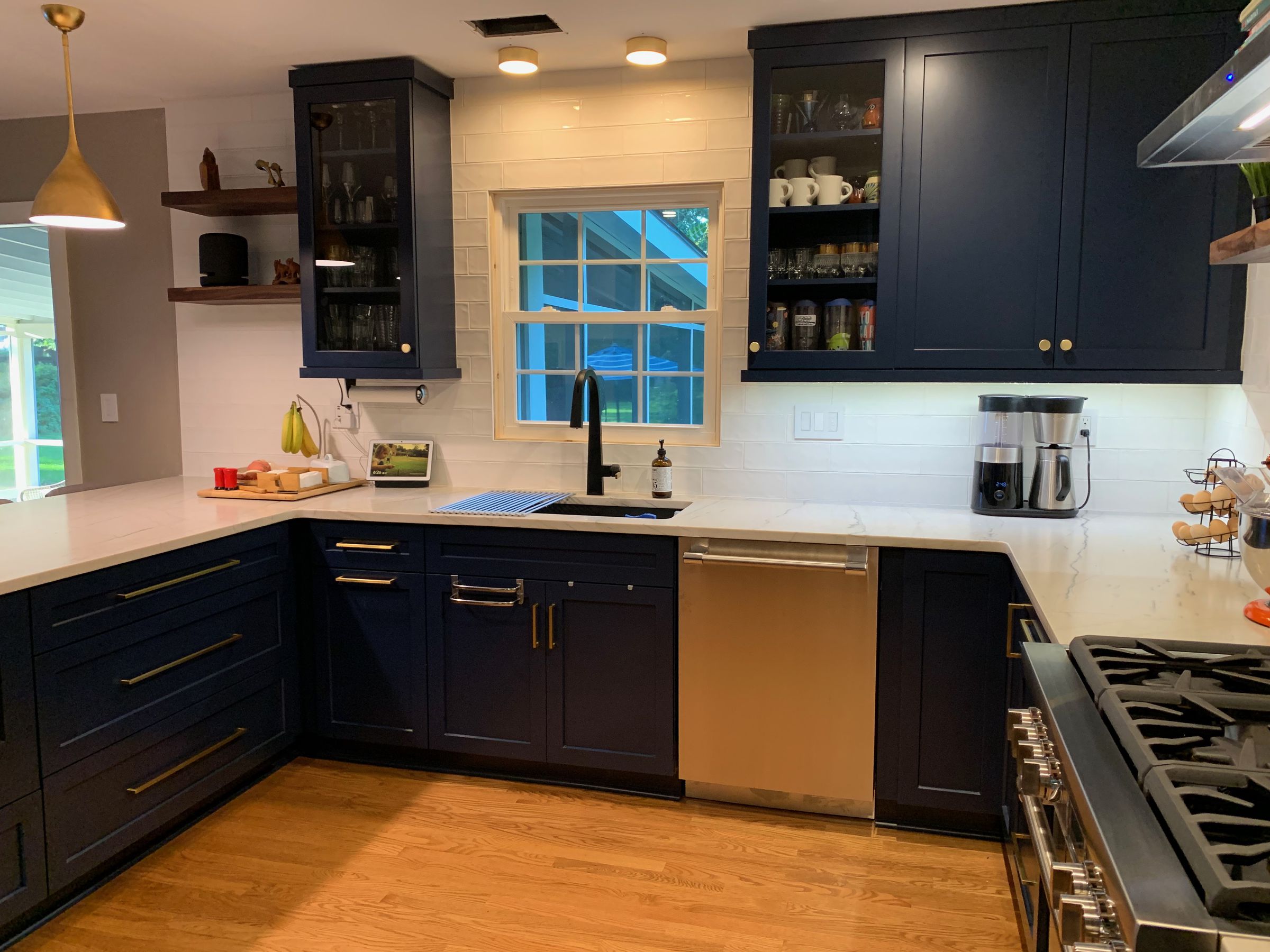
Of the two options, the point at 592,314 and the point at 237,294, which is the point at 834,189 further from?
the point at 237,294

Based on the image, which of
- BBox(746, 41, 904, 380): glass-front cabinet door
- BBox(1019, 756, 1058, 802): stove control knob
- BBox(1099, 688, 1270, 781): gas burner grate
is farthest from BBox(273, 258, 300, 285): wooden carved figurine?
BBox(1099, 688, 1270, 781): gas burner grate

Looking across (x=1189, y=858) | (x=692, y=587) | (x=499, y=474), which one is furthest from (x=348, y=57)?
(x=1189, y=858)

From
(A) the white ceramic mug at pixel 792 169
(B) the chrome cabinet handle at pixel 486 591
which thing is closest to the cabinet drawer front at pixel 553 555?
(B) the chrome cabinet handle at pixel 486 591

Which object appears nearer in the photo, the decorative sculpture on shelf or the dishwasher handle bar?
the dishwasher handle bar

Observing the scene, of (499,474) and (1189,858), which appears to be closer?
(1189,858)

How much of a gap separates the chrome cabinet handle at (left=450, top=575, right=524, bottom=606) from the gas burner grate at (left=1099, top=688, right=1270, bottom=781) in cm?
195

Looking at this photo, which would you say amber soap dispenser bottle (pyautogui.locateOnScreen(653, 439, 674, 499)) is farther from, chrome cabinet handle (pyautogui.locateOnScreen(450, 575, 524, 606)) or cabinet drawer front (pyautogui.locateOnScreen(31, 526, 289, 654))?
cabinet drawer front (pyautogui.locateOnScreen(31, 526, 289, 654))

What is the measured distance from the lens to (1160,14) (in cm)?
263

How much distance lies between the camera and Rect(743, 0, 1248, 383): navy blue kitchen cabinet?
266cm

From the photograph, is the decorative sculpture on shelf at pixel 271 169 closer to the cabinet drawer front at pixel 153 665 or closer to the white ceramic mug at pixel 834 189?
the cabinet drawer front at pixel 153 665

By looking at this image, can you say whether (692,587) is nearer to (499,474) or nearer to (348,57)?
(499,474)

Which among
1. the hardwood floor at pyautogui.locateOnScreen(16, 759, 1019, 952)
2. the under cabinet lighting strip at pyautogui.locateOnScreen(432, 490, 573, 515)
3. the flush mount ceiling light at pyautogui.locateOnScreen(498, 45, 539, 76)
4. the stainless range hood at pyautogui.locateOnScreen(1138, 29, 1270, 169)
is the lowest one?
the hardwood floor at pyautogui.locateOnScreen(16, 759, 1019, 952)

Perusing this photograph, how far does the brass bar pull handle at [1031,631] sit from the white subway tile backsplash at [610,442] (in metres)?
1.06

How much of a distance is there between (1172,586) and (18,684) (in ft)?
8.76
